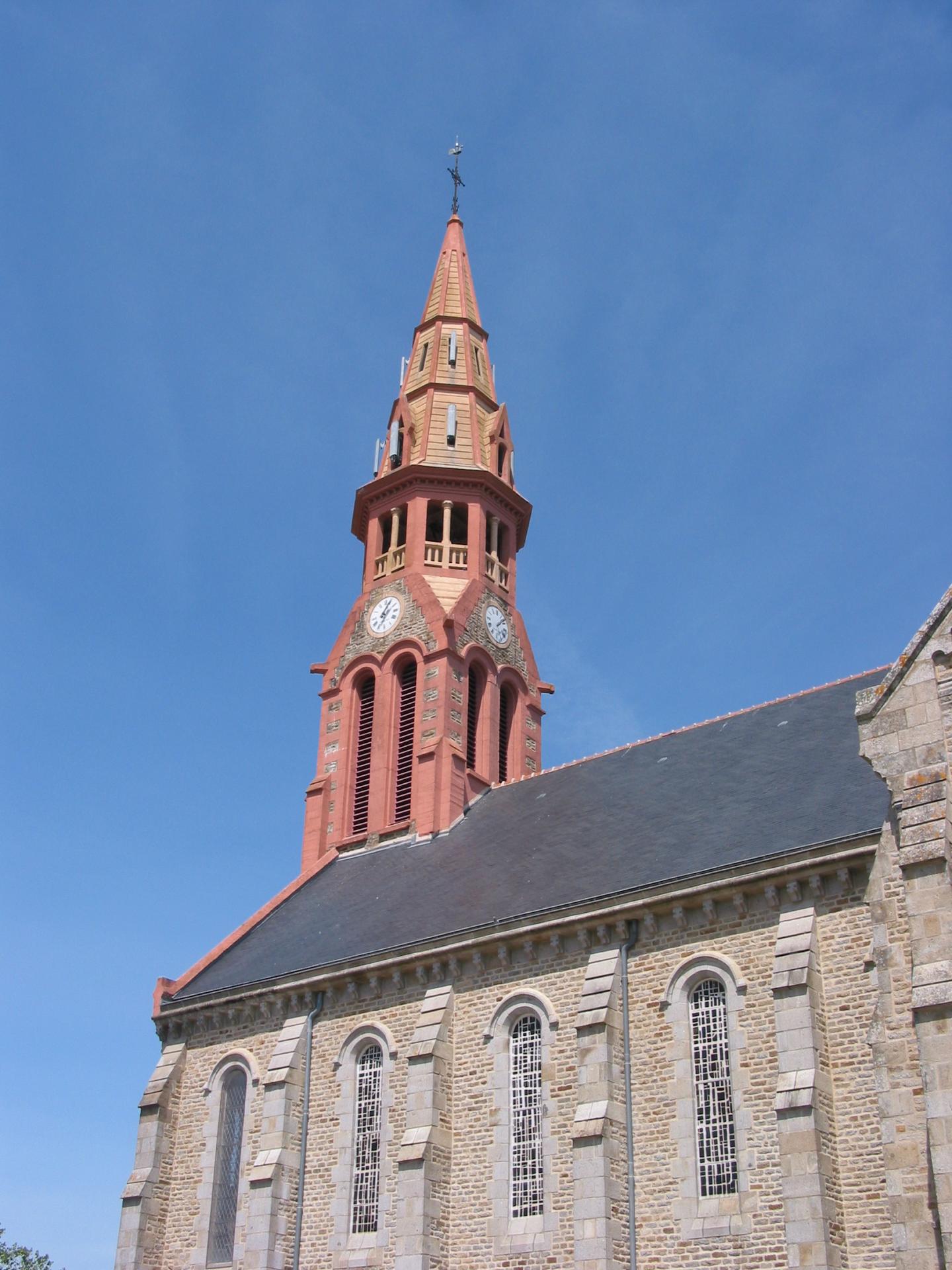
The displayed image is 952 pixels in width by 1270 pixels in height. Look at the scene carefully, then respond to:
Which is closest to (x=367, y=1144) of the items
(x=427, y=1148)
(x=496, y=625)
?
(x=427, y=1148)

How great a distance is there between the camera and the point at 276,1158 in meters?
26.3

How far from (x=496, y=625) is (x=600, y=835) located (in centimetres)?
1208

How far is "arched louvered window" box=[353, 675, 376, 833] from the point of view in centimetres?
3644

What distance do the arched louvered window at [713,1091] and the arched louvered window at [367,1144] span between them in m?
6.81

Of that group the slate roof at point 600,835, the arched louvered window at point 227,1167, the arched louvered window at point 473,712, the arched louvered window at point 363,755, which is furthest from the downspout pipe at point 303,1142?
the arched louvered window at point 473,712

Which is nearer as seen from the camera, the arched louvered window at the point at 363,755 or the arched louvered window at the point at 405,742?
the arched louvered window at the point at 405,742

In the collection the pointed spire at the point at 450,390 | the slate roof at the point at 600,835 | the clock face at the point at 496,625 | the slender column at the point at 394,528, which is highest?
the pointed spire at the point at 450,390

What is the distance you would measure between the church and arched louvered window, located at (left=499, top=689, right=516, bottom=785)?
34.5 inches

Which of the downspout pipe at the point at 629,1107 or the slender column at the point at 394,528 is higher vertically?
the slender column at the point at 394,528

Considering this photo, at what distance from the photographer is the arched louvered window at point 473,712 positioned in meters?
36.5

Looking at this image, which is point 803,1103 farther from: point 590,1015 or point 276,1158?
point 276,1158

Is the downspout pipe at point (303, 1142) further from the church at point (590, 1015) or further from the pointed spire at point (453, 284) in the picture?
the pointed spire at point (453, 284)

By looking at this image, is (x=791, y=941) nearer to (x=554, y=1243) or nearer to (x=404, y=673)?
(x=554, y=1243)

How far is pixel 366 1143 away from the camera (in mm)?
25844
